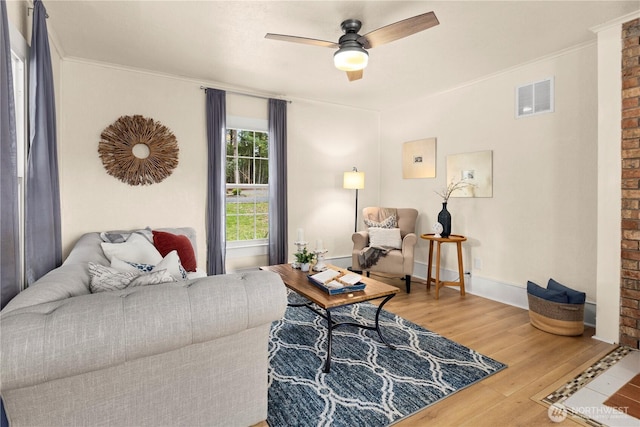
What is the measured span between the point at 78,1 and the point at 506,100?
4.19 m

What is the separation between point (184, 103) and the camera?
395 cm

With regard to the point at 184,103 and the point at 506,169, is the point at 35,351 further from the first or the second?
the point at 506,169

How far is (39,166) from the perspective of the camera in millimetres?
2102

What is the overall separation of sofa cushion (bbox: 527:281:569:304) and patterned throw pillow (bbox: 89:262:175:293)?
10.4ft

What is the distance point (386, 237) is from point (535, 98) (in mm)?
2332

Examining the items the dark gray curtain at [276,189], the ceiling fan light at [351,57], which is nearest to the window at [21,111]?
the ceiling fan light at [351,57]

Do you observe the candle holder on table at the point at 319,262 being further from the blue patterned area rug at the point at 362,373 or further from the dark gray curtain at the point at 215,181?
the dark gray curtain at the point at 215,181

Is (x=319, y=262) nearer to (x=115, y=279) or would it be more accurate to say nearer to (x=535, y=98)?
(x=115, y=279)

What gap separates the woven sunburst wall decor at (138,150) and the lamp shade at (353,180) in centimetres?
236

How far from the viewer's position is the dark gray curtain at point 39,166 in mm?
2002

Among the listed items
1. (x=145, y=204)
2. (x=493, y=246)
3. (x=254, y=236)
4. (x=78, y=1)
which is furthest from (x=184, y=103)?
(x=493, y=246)

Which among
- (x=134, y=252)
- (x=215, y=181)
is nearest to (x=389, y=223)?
(x=215, y=181)

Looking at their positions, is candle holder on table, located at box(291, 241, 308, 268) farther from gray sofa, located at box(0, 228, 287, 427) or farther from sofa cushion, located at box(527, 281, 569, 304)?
sofa cushion, located at box(527, 281, 569, 304)

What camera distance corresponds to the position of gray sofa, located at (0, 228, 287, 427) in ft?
3.52
